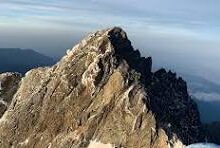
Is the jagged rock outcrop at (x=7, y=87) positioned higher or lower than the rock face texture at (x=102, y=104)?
lower

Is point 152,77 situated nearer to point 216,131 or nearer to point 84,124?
point 84,124

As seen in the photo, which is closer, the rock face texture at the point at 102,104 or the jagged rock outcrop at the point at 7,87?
the rock face texture at the point at 102,104

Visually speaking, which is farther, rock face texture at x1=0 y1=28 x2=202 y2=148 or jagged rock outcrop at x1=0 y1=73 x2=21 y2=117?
jagged rock outcrop at x1=0 y1=73 x2=21 y2=117

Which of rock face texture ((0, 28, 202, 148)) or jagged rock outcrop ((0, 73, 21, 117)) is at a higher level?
rock face texture ((0, 28, 202, 148))

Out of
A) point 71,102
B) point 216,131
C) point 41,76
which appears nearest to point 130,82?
point 71,102

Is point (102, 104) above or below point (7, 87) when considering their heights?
above
